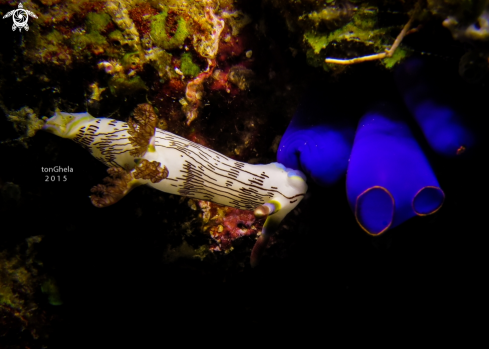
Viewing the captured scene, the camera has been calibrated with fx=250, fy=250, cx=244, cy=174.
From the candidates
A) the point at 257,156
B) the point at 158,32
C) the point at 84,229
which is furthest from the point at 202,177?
the point at 84,229

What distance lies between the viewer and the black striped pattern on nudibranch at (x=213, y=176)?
2.39 m

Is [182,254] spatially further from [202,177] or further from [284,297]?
[284,297]

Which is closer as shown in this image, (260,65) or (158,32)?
(158,32)

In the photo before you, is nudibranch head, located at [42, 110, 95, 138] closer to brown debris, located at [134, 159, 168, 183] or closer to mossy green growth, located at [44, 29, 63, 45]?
mossy green growth, located at [44, 29, 63, 45]

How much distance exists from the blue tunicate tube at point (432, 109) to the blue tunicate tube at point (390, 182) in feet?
0.49

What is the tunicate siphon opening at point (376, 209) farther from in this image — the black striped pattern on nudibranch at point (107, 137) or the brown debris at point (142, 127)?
the black striped pattern on nudibranch at point (107, 137)

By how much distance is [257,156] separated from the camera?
285 cm

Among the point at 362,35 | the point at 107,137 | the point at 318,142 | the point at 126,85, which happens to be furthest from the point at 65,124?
the point at 362,35

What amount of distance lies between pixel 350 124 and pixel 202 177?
1.45 m

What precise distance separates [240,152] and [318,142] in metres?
0.97

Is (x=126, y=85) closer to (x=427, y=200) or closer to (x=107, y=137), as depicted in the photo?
(x=107, y=137)

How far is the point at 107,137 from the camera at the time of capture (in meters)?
2.45

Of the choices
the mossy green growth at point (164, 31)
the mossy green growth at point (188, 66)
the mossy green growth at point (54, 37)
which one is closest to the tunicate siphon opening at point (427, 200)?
the mossy green growth at point (188, 66)

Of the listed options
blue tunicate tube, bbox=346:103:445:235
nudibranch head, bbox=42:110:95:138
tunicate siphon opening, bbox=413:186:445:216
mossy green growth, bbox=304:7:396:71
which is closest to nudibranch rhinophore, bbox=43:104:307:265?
nudibranch head, bbox=42:110:95:138
